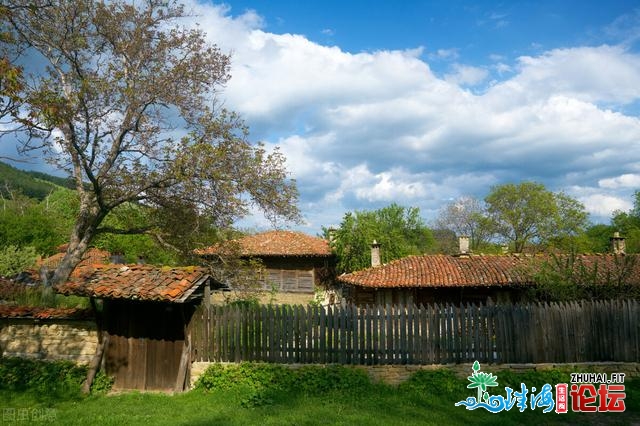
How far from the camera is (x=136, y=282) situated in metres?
9.19

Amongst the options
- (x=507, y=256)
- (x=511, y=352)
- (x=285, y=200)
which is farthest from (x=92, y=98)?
(x=507, y=256)

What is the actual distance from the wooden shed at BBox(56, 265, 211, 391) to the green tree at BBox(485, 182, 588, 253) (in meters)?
37.5

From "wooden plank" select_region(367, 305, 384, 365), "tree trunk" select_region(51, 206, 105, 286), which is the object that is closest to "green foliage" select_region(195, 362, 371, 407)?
"wooden plank" select_region(367, 305, 384, 365)

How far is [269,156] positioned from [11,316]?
23.8 ft

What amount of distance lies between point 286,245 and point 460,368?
2047 cm

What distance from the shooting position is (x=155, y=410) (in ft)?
26.4

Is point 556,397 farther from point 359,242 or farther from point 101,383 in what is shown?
point 359,242

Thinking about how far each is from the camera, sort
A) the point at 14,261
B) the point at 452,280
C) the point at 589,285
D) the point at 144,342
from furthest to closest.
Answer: the point at 14,261
the point at 452,280
the point at 589,285
the point at 144,342

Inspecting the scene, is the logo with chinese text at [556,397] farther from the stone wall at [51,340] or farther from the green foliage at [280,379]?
the stone wall at [51,340]

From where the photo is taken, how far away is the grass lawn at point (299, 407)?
7.48m

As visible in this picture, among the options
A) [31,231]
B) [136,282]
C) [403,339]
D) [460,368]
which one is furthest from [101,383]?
[31,231]

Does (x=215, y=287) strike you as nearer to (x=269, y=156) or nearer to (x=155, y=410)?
(x=155, y=410)

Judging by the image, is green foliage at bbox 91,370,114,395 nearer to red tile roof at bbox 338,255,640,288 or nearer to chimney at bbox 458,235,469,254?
red tile roof at bbox 338,255,640,288

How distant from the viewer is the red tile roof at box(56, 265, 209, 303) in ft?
28.5
